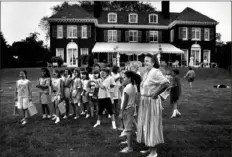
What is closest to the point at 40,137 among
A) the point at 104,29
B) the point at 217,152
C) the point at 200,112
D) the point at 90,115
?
the point at 90,115

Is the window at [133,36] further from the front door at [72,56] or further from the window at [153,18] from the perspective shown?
the front door at [72,56]

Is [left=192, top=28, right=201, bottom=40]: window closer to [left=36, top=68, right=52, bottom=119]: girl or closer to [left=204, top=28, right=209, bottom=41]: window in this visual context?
[left=204, top=28, right=209, bottom=41]: window

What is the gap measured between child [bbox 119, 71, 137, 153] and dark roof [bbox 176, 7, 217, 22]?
27842mm

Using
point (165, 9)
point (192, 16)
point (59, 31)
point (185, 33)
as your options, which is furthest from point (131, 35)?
point (59, 31)

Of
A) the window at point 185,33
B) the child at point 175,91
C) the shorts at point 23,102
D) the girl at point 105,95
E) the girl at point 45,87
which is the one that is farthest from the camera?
the window at point 185,33

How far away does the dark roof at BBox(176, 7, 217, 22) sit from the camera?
99.1ft

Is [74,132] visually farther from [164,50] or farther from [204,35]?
[204,35]

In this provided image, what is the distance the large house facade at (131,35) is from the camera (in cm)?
2823

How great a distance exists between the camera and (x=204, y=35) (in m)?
30.8

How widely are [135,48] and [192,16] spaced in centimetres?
942

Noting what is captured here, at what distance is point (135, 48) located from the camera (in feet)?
94.7

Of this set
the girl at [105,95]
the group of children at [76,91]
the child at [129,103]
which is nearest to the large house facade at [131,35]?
the group of children at [76,91]

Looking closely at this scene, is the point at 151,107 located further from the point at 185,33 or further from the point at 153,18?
the point at 153,18

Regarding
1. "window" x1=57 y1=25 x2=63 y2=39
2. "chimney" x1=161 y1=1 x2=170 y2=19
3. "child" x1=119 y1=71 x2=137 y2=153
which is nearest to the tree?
"window" x1=57 y1=25 x2=63 y2=39
